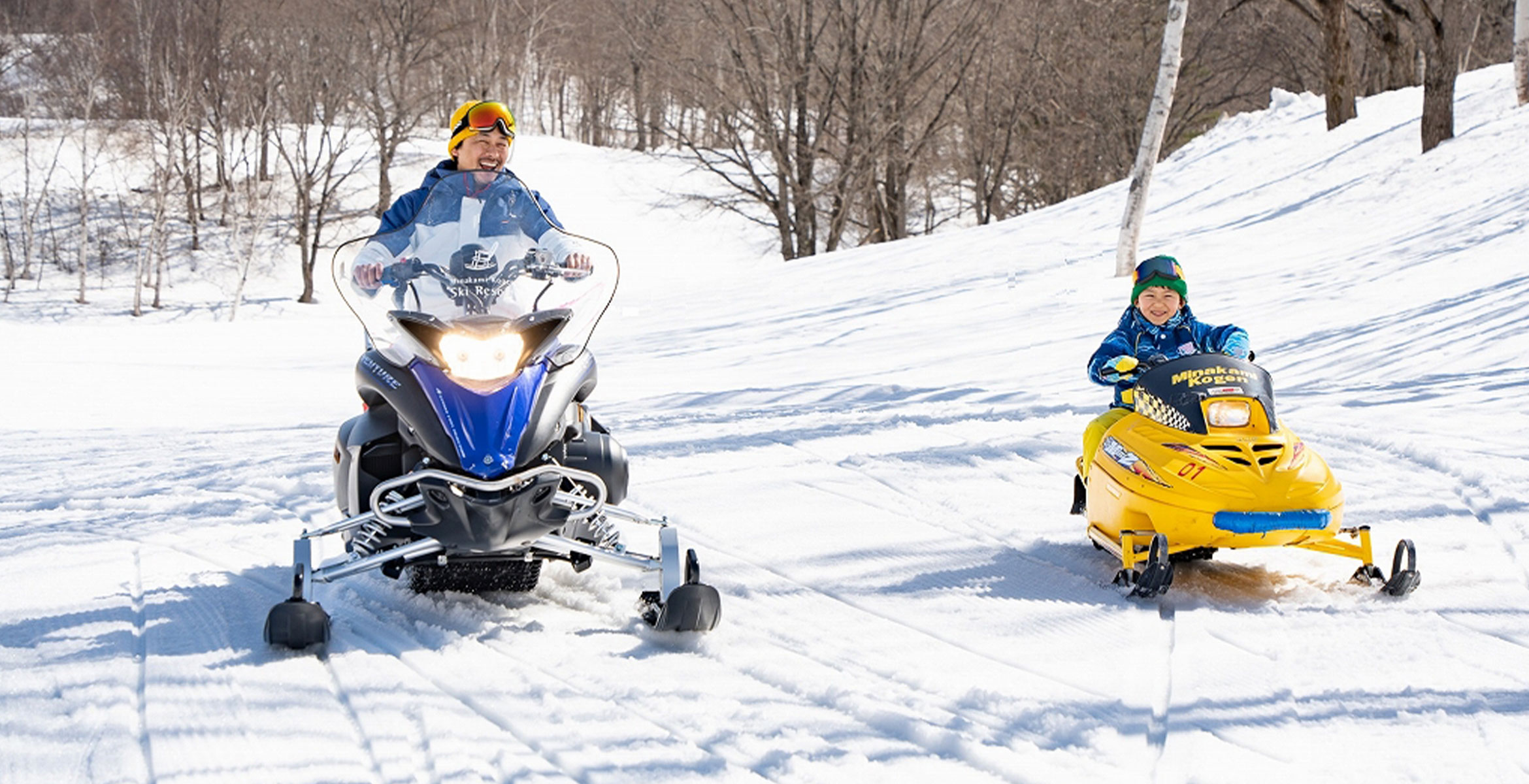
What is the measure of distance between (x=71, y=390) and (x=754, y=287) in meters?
10.4

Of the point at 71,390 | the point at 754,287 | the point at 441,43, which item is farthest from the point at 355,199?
the point at 71,390

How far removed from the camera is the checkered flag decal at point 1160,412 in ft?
16.3

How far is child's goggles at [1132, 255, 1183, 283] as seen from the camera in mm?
5609

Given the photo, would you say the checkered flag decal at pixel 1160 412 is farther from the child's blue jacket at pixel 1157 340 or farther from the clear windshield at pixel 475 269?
the clear windshield at pixel 475 269

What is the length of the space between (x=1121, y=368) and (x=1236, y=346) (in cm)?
54

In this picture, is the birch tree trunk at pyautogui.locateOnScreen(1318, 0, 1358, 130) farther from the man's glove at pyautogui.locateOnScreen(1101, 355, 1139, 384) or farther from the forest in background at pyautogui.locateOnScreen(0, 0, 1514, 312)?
the man's glove at pyautogui.locateOnScreen(1101, 355, 1139, 384)

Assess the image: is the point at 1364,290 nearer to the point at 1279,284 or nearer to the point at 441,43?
the point at 1279,284

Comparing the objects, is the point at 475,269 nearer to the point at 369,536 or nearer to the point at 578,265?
the point at 578,265

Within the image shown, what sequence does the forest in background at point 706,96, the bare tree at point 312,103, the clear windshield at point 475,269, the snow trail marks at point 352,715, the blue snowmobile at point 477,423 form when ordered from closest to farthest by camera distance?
the snow trail marks at point 352,715, the blue snowmobile at point 477,423, the clear windshield at point 475,269, the forest in background at point 706,96, the bare tree at point 312,103

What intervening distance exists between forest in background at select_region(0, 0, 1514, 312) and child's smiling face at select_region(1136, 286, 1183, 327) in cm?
2394

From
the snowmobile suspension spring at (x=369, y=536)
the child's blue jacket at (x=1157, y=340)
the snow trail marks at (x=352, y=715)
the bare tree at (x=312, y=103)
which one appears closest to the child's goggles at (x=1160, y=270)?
the child's blue jacket at (x=1157, y=340)

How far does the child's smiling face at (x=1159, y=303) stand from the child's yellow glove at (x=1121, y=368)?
0.40m

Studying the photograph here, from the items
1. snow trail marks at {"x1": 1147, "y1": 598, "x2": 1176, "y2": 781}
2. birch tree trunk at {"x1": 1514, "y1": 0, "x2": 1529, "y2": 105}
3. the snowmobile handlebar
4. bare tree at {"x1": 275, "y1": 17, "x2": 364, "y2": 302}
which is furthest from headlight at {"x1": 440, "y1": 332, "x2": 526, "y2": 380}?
bare tree at {"x1": 275, "y1": 17, "x2": 364, "y2": 302}

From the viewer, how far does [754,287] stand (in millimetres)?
20500
